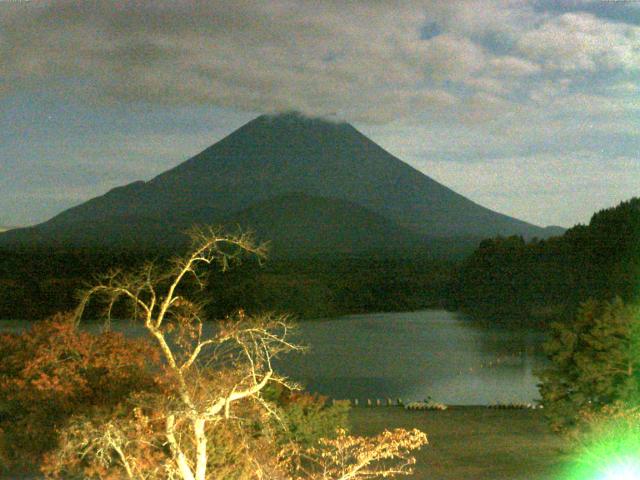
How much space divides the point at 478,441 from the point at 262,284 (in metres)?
46.5

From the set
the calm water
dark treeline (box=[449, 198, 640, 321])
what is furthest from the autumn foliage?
dark treeline (box=[449, 198, 640, 321])

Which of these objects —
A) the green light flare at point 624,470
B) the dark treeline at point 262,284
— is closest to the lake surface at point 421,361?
the dark treeline at point 262,284

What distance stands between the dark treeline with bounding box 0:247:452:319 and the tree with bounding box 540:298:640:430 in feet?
124

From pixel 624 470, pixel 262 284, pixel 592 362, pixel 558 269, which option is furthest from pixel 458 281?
pixel 624 470

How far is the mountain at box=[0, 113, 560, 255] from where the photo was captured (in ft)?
318

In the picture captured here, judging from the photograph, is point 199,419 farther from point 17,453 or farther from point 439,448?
point 439,448

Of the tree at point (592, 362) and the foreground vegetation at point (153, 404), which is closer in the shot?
the foreground vegetation at point (153, 404)

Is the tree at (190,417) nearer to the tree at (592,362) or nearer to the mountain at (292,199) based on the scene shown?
the tree at (592,362)

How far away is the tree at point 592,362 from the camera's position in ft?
35.7

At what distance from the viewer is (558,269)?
5944cm

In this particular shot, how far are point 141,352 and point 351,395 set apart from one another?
15.3m

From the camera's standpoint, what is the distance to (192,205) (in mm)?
107062

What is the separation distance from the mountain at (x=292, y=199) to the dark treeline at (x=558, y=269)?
31.4m

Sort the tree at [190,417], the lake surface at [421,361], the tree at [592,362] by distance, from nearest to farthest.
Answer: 1. the tree at [190,417]
2. the tree at [592,362]
3. the lake surface at [421,361]
